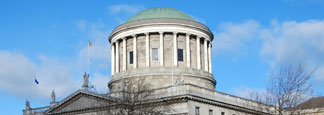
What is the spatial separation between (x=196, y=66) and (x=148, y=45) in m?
6.68

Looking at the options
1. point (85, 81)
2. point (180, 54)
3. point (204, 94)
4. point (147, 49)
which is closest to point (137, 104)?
point (204, 94)

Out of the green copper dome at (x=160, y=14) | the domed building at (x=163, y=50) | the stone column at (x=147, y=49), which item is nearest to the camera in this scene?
the domed building at (x=163, y=50)

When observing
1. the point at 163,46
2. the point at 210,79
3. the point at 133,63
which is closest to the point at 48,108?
the point at 133,63

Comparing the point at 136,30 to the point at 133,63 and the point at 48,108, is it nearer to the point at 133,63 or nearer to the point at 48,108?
the point at 133,63

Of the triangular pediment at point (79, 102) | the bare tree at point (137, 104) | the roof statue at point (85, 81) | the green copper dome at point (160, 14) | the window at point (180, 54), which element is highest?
the green copper dome at point (160, 14)

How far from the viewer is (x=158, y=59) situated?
→ 62.3m

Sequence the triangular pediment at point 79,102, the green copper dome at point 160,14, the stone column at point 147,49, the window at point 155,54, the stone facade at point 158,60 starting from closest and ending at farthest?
the triangular pediment at point 79,102 < the stone facade at point 158,60 < the stone column at point 147,49 < the window at point 155,54 < the green copper dome at point 160,14

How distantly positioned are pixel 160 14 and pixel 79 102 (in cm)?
1602

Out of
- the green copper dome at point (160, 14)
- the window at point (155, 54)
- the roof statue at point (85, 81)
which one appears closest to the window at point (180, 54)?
the window at point (155, 54)

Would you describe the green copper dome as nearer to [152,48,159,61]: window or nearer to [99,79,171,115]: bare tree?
[152,48,159,61]: window

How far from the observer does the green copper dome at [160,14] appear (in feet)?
214

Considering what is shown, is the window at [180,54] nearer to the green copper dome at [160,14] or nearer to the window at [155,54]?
the window at [155,54]

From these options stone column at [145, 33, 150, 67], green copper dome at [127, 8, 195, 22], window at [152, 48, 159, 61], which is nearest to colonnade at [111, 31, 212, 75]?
stone column at [145, 33, 150, 67]

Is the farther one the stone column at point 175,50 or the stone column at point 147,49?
the stone column at point 147,49
